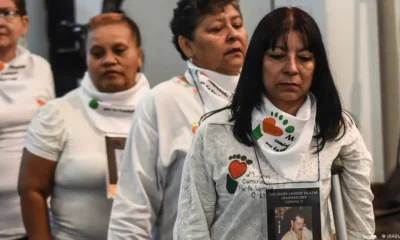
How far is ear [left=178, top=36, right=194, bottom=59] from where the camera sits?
140 cm

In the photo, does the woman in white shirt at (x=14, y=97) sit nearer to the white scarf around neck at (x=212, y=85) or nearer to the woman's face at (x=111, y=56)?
the woman's face at (x=111, y=56)

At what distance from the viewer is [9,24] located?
186 centimetres

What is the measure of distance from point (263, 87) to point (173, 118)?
28cm

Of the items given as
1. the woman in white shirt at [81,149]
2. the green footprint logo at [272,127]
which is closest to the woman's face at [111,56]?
the woman in white shirt at [81,149]

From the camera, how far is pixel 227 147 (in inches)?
42.6

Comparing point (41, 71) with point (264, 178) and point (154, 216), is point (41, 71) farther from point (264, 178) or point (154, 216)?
point (264, 178)

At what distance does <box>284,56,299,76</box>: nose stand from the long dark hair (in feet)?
0.13

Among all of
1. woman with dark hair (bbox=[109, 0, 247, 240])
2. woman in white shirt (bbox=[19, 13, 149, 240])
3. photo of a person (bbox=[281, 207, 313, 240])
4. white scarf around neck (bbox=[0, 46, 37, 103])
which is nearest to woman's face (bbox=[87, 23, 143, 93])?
woman in white shirt (bbox=[19, 13, 149, 240])

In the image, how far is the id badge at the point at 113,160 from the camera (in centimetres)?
149

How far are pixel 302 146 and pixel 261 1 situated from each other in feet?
2.86

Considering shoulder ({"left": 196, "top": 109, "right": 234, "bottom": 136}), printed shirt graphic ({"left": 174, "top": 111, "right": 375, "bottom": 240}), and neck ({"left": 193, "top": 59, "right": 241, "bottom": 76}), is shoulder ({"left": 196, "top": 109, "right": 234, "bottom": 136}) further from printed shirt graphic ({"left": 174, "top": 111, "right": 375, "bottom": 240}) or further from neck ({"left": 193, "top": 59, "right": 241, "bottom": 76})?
neck ({"left": 193, "top": 59, "right": 241, "bottom": 76})

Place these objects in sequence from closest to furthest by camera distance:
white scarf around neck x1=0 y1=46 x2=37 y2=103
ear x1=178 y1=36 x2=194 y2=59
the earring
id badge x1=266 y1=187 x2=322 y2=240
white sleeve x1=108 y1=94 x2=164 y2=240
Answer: id badge x1=266 y1=187 x2=322 y2=240 < white sleeve x1=108 y1=94 x2=164 y2=240 < ear x1=178 y1=36 x2=194 y2=59 < white scarf around neck x1=0 y1=46 x2=37 y2=103 < the earring

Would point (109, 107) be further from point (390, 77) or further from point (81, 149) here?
point (390, 77)

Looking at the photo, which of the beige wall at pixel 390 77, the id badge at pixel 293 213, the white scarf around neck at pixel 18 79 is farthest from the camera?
the white scarf around neck at pixel 18 79
